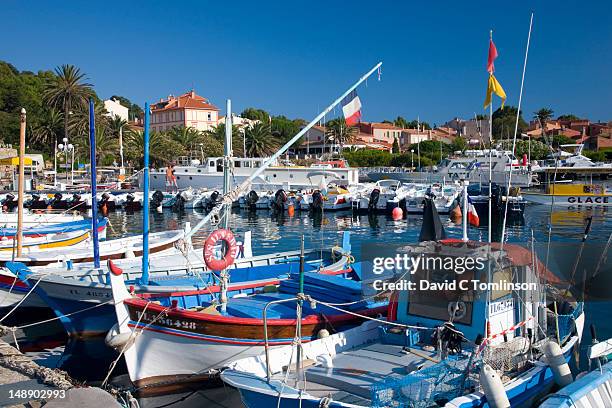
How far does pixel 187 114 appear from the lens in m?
109

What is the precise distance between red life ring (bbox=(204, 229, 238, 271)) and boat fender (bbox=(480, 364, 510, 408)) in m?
5.98

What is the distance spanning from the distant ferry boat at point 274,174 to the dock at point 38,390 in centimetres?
5015

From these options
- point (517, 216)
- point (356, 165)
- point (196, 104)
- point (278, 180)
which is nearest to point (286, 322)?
point (517, 216)

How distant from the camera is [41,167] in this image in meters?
75.8

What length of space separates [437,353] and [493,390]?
5.48 feet

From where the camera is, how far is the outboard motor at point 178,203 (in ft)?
183

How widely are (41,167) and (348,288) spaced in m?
72.9

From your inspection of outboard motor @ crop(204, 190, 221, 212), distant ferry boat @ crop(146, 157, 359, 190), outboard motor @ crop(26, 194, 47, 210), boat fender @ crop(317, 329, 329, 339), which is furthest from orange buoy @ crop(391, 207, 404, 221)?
boat fender @ crop(317, 329, 329, 339)

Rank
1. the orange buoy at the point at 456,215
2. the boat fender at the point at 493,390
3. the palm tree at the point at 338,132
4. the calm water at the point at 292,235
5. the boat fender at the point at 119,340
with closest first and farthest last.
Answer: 1. the boat fender at the point at 493,390
2. the boat fender at the point at 119,340
3. the calm water at the point at 292,235
4. the orange buoy at the point at 456,215
5. the palm tree at the point at 338,132

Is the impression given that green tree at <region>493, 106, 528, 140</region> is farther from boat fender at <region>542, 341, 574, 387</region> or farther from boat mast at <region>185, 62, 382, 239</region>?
boat fender at <region>542, 341, 574, 387</region>

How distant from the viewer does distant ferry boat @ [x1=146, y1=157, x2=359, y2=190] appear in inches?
2469

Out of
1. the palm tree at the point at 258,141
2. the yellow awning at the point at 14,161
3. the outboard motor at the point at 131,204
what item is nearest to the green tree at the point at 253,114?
the palm tree at the point at 258,141

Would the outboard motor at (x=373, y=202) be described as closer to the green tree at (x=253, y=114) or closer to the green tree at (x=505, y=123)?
the green tree at (x=505, y=123)

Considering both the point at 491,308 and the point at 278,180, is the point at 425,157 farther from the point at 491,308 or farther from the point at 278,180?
the point at 491,308
